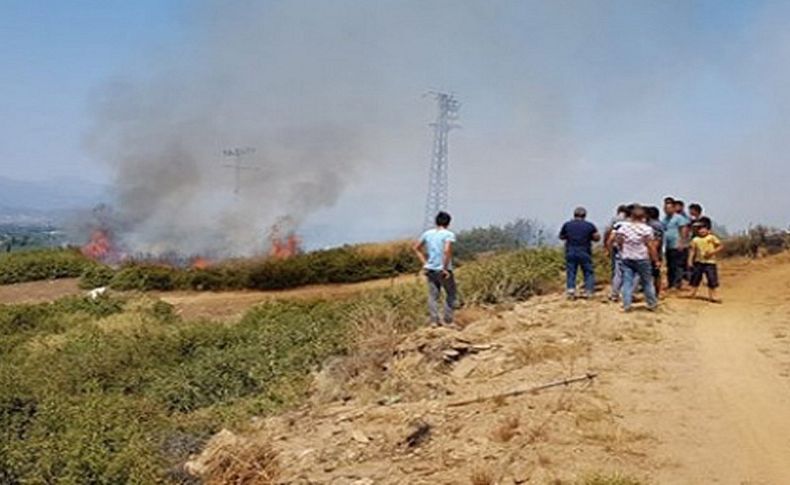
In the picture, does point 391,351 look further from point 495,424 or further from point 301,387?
point 495,424

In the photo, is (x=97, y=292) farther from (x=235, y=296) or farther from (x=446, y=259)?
(x=446, y=259)

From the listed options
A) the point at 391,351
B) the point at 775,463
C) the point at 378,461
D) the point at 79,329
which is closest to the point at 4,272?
the point at 79,329

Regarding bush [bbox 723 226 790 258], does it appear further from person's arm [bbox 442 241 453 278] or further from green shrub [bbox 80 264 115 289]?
green shrub [bbox 80 264 115 289]

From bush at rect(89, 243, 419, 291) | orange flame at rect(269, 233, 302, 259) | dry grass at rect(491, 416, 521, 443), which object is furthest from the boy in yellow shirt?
orange flame at rect(269, 233, 302, 259)

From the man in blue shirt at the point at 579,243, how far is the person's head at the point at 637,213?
35.9 inches

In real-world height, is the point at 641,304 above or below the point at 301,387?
above

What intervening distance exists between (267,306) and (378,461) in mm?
13852

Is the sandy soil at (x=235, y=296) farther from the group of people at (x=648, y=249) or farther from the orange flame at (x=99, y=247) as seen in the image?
the group of people at (x=648, y=249)

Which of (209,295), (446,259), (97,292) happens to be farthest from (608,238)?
(97,292)

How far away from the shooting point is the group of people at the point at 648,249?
13.6m

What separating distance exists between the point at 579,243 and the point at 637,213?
1.19m

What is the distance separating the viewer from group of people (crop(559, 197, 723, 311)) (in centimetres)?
1362

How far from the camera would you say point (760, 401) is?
9.23 m

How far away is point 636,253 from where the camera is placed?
1353 centimetres
